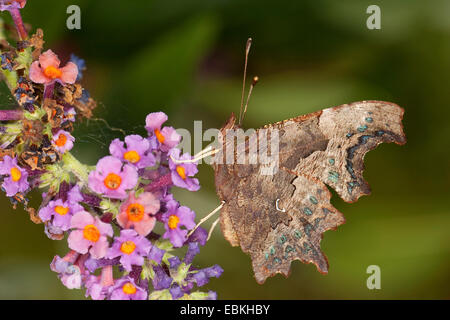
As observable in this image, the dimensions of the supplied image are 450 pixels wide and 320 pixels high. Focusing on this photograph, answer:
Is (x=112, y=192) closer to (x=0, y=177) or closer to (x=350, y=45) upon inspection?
(x=0, y=177)

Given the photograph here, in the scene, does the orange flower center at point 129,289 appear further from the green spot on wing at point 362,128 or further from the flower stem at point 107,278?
the green spot on wing at point 362,128

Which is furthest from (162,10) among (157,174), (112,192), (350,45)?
(112,192)

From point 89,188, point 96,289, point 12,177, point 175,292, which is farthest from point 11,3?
point 175,292

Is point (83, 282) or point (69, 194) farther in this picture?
point (83, 282)

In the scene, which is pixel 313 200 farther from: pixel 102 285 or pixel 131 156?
pixel 102 285

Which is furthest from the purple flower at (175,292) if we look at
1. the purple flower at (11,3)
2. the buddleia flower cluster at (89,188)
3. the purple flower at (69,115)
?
the purple flower at (11,3)

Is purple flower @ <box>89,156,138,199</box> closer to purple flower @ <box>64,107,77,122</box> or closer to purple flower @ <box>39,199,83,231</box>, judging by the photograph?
purple flower @ <box>39,199,83,231</box>
